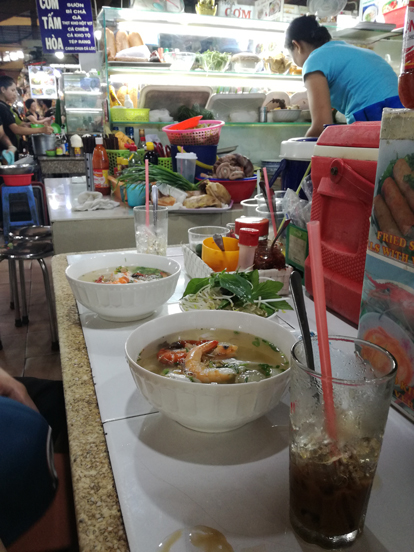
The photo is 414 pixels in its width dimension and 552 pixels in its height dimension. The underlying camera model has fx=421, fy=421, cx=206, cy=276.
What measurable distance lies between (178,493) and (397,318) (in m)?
0.43

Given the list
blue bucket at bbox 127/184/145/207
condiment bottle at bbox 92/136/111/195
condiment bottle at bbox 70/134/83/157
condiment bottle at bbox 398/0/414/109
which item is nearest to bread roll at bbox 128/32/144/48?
→ condiment bottle at bbox 92/136/111/195

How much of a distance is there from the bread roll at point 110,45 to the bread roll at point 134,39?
154mm

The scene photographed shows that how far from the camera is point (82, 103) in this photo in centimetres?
517

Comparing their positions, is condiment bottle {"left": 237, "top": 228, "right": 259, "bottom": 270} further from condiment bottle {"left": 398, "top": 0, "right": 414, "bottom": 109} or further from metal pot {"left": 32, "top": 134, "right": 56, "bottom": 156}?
metal pot {"left": 32, "top": 134, "right": 56, "bottom": 156}

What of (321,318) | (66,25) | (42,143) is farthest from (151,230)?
(42,143)

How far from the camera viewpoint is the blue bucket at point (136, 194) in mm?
2403

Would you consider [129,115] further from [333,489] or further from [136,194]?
[333,489]

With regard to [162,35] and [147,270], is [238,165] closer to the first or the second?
[147,270]

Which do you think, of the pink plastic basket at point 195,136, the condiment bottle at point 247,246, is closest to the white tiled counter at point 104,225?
the pink plastic basket at point 195,136

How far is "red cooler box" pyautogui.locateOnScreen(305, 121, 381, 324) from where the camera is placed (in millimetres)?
933

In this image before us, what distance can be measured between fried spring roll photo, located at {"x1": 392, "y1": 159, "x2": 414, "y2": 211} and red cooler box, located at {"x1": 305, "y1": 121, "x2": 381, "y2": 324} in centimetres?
25

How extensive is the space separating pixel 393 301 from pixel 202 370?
→ 1.08 feet

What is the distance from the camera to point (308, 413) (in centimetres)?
47

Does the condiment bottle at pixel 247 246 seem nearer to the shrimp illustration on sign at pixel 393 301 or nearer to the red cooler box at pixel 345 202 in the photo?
the red cooler box at pixel 345 202
